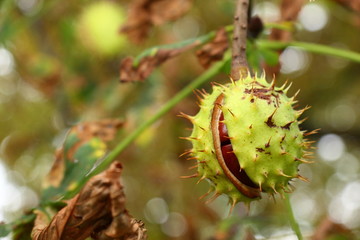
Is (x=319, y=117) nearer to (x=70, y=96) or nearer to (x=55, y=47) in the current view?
(x=70, y=96)

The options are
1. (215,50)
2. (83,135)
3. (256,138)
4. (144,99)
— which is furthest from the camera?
(144,99)

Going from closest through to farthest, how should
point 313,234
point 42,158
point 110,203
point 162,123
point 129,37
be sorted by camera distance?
point 110,203 < point 129,37 < point 313,234 < point 162,123 < point 42,158

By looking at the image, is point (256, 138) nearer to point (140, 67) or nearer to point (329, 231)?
point (140, 67)

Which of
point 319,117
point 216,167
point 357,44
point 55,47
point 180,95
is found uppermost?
point 55,47

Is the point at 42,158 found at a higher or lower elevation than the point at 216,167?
higher

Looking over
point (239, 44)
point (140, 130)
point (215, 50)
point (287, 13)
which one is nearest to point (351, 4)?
point (287, 13)

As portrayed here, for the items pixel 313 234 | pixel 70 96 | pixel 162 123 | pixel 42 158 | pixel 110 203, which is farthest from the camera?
pixel 42 158

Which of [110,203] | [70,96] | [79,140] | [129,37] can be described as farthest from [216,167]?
[70,96]
